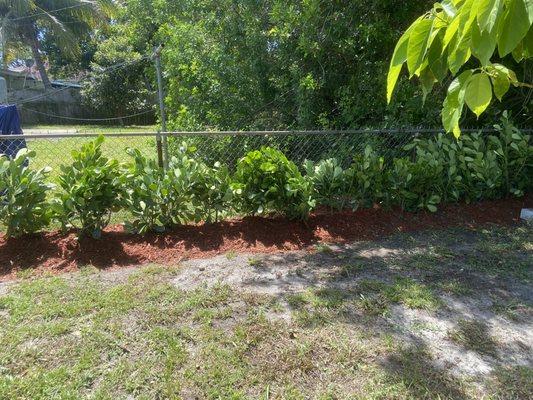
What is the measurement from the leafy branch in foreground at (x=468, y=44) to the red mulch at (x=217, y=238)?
9.56 feet

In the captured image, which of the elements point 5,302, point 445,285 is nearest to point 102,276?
point 5,302

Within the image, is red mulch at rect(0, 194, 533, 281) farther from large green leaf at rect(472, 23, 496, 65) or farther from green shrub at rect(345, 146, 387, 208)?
large green leaf at rect(472, 23, 496, 65)

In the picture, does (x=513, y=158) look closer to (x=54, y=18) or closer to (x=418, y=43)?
(x=418, y=43)

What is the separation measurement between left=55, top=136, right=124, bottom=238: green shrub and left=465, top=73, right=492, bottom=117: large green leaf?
10.7 feet

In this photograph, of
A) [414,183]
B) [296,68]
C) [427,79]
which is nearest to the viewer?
[427,79]

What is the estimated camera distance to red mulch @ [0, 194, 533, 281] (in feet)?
11.8

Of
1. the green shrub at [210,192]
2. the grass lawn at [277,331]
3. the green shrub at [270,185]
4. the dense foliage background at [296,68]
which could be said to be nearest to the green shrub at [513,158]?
the dense foliage background at [296,68]

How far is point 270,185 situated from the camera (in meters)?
4.13

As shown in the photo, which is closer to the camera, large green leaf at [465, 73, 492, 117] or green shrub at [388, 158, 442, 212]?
large green leaf at [465, 73, 492, 117]

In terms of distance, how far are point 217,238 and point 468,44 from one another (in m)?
3.29

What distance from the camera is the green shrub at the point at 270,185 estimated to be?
13.5 feet

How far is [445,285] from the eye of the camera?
321 centimetres

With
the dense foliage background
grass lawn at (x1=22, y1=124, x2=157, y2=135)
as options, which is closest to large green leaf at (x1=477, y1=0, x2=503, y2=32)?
the dense foliage background

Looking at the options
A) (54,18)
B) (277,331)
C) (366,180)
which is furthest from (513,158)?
(54,18)
